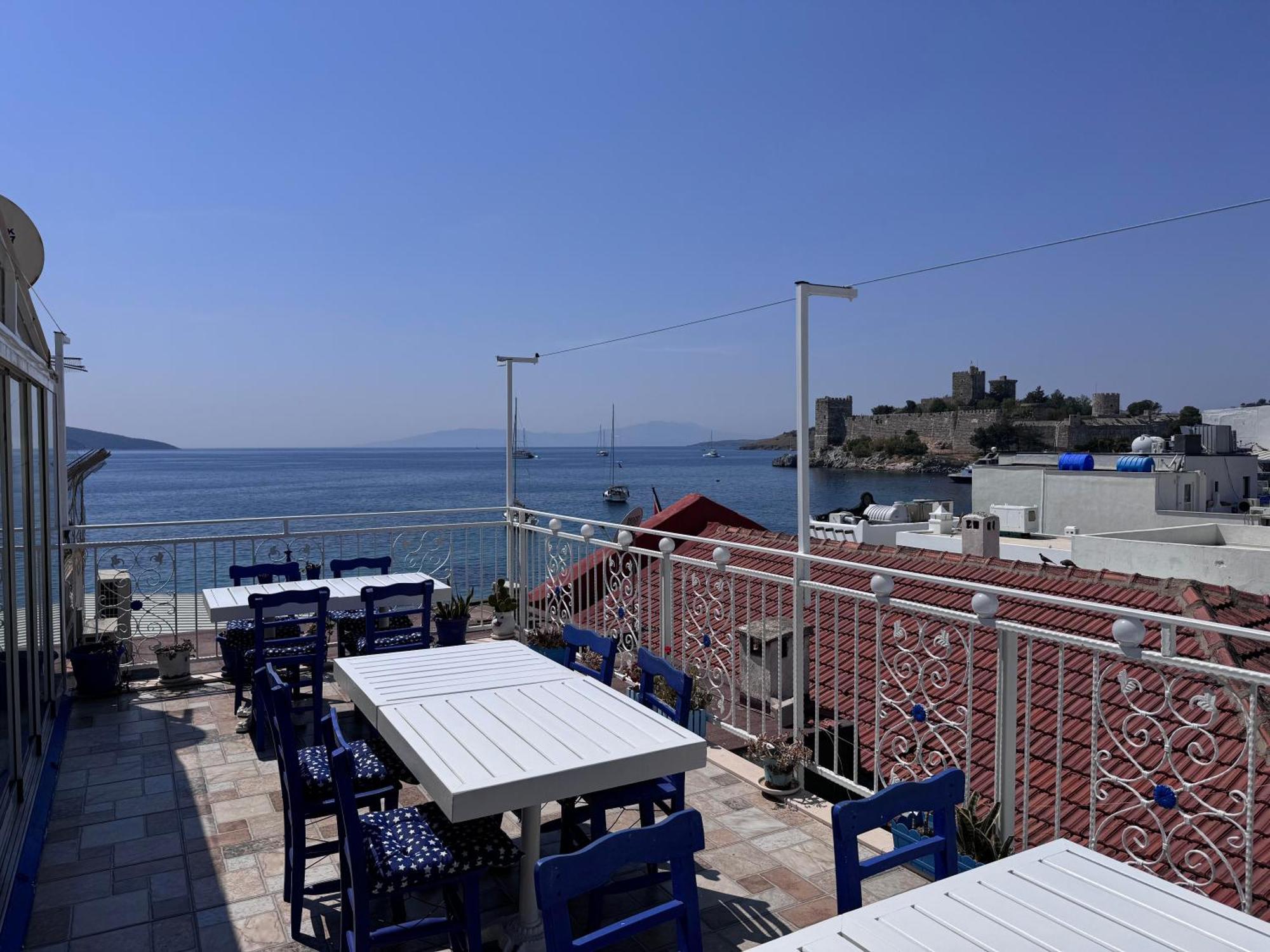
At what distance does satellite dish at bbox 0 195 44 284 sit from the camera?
4782 mm

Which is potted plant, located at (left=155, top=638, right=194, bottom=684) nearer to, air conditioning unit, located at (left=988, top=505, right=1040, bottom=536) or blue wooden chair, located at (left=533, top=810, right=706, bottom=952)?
blue wooden chair, located at (left=533, top=810, right=706, bottom=952)

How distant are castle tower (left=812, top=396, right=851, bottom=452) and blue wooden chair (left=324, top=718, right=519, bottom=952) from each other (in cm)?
8929

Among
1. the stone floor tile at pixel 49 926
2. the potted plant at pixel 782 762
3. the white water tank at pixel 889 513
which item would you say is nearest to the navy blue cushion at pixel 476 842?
the stone floor tile at pixel 49 926

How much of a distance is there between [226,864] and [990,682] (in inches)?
213

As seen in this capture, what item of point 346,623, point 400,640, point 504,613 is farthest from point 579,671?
point 504,613

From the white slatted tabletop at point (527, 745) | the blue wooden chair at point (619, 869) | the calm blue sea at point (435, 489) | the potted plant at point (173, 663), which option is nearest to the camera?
the blue wooden chair at point (619, 869)

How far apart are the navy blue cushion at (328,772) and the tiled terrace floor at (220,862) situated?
0.43 meters

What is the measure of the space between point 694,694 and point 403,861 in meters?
2.25

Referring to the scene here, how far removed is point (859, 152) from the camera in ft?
Result: 27.0

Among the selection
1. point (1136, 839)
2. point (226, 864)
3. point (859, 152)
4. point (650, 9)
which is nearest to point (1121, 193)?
point (859, 152)

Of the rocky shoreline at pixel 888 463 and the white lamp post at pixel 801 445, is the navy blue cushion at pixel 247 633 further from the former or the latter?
the rocky shoreline at pixel 888 463

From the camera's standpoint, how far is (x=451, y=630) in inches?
240

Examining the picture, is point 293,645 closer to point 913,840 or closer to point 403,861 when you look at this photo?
point 403,861

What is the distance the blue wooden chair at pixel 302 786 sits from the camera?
276 centimetres
